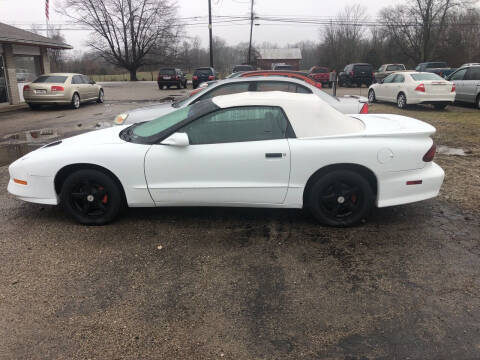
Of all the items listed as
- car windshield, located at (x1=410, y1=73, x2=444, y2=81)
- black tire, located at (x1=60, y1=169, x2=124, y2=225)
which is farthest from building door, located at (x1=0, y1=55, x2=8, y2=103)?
car windshield, located at (x1=410, y1=73, x2=444, y2=81)

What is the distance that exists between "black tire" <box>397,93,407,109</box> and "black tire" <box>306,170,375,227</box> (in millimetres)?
12012

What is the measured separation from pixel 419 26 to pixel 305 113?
5478cm

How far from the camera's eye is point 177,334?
8.71 ft

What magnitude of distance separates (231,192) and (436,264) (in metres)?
2.04

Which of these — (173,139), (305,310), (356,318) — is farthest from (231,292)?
(173,139)

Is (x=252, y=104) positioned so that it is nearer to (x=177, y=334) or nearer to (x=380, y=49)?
(x=177, y=334)

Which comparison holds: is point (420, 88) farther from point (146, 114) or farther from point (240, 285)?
point (240, 285)

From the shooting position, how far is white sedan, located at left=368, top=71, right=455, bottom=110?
13.9 meters

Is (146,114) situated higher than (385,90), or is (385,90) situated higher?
(385,90)

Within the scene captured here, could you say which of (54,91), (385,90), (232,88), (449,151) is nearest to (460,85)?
(385,90)

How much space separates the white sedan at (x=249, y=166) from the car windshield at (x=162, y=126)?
2 cm

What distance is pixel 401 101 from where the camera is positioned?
15.0 meters

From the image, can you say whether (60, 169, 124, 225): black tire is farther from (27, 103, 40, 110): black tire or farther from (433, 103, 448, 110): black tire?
(27, 103, 40, 110): black tire

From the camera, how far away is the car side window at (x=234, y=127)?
416cm
